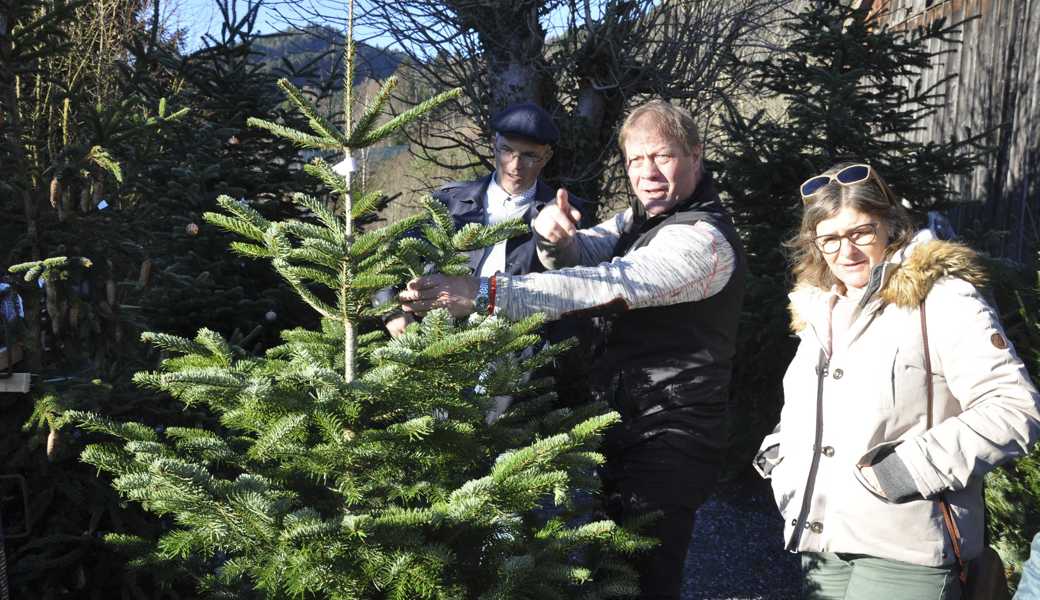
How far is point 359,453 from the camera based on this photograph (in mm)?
1728

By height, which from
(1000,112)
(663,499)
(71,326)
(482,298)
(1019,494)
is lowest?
(1019,494)

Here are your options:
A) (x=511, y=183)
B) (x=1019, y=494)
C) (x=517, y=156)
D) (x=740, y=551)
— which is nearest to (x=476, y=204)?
(x=511, y=183)

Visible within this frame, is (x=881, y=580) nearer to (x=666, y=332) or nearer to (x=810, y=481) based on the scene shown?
(x=810, y=481)

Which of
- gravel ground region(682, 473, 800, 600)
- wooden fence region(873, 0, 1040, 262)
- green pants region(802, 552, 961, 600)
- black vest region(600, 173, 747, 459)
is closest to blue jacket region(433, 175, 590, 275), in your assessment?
black vest region(600, 173, 747, 459)

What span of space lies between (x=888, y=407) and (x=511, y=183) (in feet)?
6.70

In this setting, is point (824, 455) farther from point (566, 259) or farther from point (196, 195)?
point (196, 195)

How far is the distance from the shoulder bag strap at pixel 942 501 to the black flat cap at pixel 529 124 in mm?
1878

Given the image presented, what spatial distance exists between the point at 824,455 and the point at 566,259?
3.22ft

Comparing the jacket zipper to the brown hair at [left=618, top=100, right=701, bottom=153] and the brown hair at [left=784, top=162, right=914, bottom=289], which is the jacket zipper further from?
the brown hair at [left=618, top=100, right=701, bottom=153]

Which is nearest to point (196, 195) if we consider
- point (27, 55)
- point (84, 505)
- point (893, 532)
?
point (27, 55)

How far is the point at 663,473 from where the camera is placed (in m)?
2.42

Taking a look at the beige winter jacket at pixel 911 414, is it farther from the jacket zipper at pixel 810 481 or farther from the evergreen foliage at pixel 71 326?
the evergreen foliage at pixel 71 326

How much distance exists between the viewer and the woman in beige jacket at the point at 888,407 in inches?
78.5

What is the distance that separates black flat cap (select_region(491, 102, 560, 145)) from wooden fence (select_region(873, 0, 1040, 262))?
351 centimetres
